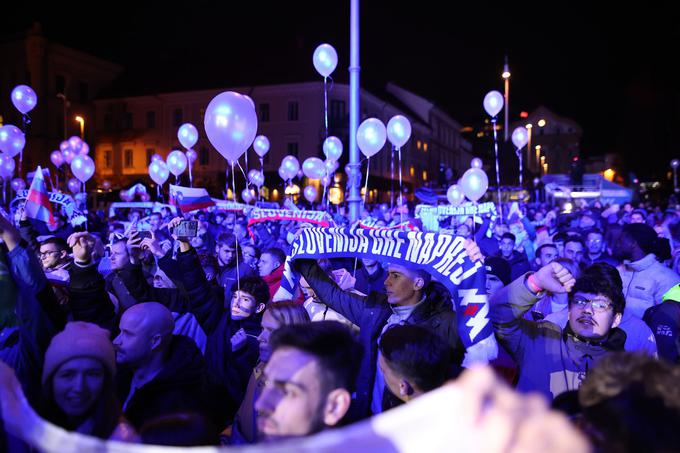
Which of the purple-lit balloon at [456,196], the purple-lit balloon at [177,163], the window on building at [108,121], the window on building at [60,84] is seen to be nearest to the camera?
the purple-lit balloon at [456,196]

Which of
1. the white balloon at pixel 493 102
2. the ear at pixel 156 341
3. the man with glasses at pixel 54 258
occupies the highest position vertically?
the white balloon at pixel 493 102

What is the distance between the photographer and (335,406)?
69.4 inches

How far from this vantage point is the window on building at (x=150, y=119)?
4562 cm

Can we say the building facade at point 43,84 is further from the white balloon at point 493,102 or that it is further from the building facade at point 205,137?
the white balloon at point 493,102

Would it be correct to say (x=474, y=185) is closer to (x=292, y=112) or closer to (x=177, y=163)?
(x=177, y=163)

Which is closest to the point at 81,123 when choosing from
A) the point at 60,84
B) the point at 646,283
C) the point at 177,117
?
the point at 60,84

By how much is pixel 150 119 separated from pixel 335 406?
158 feet

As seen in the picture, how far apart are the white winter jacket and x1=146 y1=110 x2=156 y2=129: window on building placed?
4607cm

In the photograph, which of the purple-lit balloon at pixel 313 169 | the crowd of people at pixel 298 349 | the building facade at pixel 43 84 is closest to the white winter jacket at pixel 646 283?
the crowd of people at pixel 298 349

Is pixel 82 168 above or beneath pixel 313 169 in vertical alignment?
above

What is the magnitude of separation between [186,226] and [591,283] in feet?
9.01

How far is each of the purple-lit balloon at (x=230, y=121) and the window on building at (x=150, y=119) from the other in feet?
145

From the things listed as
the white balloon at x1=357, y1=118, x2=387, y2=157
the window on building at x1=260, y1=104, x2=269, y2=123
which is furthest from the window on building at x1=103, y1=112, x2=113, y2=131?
the white balloon at x1=357, y1=118, x2=387, y2=157

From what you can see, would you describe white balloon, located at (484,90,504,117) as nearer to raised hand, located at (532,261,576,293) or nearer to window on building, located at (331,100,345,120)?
raised hand, located at (532,261,576,293)
